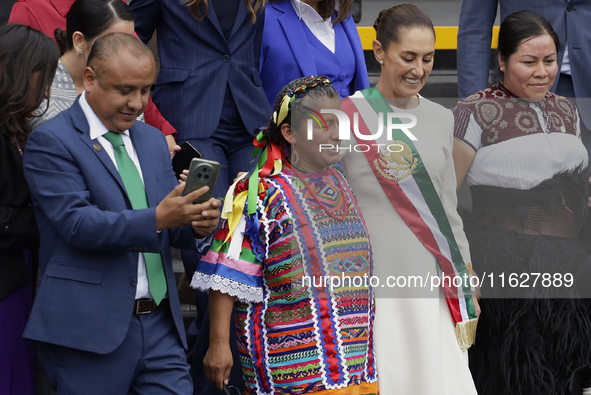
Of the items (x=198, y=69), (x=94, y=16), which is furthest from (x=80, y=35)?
(x=198, y=69)

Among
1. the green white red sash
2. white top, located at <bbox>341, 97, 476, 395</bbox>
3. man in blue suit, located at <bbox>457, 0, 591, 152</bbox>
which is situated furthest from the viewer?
man in blue suit, located at <bbox>457, 0, 591, 152</bbox>

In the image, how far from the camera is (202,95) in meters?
3.39

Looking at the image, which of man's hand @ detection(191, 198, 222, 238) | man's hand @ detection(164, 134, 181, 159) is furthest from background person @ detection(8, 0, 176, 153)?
man's hand @ detection(191, 198, 222, 238)

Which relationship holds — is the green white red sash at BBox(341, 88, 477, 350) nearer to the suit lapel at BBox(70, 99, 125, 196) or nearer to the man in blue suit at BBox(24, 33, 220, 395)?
the man in blue suit at BBox(24, 33, 220, 395)

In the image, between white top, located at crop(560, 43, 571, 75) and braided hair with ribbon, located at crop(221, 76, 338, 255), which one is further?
white top, located at crop(560, 43, 571, 75)

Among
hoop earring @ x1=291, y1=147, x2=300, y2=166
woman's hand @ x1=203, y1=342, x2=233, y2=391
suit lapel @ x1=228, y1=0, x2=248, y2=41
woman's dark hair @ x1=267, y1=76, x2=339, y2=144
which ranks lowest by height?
woman's hand @ x1=203, y1=342, x2=233, y2=391

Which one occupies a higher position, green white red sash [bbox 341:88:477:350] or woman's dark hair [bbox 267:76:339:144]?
woman's dark hair [bbox 267:76:339:144]

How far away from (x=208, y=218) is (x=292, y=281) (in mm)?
403

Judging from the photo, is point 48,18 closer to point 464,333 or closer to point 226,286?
point 226,286

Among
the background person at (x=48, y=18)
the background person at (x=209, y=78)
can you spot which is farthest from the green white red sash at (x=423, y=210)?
the background person at (x=48, y=18)

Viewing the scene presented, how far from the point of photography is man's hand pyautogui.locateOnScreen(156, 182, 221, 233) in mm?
2395

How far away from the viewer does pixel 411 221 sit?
304cm

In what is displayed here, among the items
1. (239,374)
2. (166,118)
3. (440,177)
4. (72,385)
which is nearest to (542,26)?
(440,177)

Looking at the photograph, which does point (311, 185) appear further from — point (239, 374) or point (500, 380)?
point (500, 380)
